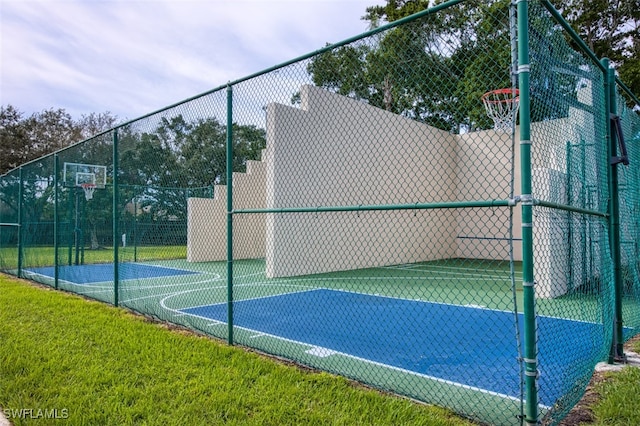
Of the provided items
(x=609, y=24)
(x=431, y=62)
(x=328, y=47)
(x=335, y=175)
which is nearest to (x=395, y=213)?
(x=335, y=175)

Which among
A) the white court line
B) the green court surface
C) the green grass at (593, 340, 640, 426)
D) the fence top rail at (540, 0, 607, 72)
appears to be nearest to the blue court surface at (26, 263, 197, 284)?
the green court surface

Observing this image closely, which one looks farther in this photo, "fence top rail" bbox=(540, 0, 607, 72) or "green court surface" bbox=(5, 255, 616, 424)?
"green court surface" bbox=(5, 255, 616, 424)

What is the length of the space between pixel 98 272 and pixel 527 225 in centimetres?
1047

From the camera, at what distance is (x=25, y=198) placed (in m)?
9.02

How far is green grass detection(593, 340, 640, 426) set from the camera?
8.22ft

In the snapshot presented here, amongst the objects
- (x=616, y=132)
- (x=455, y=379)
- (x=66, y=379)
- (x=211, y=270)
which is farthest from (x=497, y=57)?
(x=211, y=270)

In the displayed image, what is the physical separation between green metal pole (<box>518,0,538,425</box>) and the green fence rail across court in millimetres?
11

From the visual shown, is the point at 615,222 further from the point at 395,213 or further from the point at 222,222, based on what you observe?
the point at 222,222

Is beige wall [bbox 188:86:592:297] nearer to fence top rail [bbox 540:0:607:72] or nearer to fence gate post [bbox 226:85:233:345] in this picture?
fence gate post [bbox 226:85:233:345]

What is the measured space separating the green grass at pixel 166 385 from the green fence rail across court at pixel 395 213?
411mm

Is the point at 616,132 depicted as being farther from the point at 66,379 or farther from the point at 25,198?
the point at 25,198

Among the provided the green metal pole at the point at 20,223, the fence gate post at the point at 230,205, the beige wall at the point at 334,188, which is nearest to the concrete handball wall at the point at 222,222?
the beige wall at the point at 334,188

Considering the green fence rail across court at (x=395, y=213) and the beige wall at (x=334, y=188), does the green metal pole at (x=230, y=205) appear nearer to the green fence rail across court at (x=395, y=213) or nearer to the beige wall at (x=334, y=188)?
the green fence rail across court at (x=395, y=213)

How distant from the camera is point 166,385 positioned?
301cm
